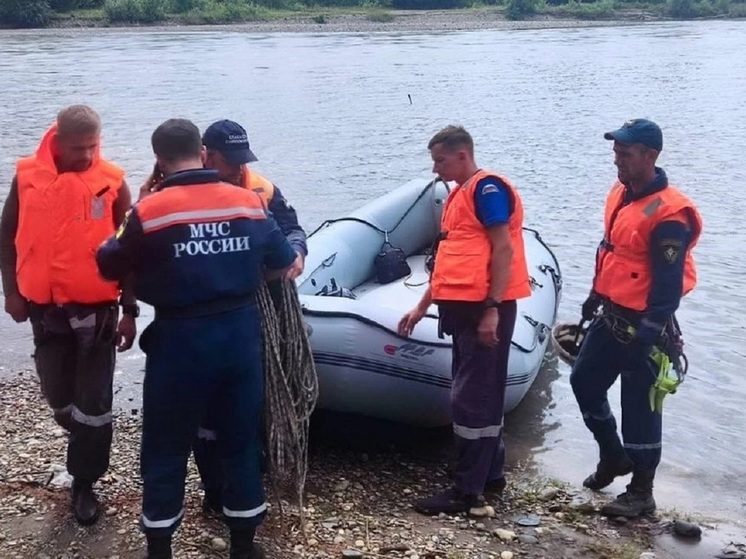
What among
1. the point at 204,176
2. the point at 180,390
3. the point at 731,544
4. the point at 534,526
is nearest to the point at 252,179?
the point at 204,176

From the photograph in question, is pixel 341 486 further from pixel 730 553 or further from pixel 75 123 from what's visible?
pixel 75 123

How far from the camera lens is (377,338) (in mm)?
4664

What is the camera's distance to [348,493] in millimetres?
4523

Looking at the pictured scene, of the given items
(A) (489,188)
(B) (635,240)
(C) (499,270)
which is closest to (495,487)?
(C) (499,270)

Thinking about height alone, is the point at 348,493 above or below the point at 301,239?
below

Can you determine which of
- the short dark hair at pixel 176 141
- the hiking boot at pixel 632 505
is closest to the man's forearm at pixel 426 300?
the hiking boot at pixel 632 505

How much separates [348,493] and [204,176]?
197 centimetres

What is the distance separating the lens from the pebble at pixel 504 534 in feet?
13.3

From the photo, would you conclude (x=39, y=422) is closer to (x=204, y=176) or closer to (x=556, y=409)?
(x=204, y=176)

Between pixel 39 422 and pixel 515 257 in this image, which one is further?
pixel 39 422

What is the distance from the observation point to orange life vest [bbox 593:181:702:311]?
3.93 metres

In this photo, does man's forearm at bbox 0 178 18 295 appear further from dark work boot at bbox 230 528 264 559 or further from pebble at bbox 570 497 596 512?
pebble at bbox 570 497 596 512

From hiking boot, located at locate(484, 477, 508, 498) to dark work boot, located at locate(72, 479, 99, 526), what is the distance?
176cm

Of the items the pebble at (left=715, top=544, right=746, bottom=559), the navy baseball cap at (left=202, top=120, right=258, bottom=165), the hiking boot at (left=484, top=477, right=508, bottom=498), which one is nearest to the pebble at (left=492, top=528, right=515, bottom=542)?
the hiking boot at (left=484, top=477, right=508, bottom=498)
